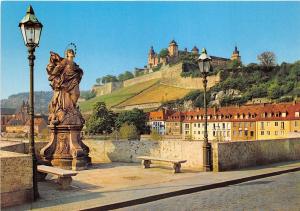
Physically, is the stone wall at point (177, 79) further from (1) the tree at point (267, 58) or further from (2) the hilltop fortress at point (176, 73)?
(1) the tree at point (267, 58)

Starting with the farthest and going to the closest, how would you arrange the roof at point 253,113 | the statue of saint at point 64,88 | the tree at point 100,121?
the tree at point 100,121 → the roof at point 253,113 → the statue of saint at point 64,88

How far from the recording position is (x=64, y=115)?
15117mm

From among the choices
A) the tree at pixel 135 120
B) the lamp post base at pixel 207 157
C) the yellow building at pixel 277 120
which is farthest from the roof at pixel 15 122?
the lamp post base at pixel 207 157

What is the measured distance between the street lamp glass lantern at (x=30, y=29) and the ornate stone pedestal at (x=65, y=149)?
20.2 feet

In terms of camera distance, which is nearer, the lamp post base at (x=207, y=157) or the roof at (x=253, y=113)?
the lamp post base at (x=207, y=157)

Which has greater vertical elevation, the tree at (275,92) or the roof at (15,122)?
the tree at (275,92)

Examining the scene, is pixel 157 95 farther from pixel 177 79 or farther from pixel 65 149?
pixel 65 149

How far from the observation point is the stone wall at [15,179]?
814cm

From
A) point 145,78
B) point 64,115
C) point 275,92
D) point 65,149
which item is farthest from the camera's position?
point 145,78

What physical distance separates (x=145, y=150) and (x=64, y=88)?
14.5 feet

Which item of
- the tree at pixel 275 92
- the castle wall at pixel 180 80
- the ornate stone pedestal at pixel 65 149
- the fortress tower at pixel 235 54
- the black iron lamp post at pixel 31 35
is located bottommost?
the ornate stone pedestal at pixel 65 149

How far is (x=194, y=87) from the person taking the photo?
143m

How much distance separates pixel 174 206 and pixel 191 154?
6562 mm

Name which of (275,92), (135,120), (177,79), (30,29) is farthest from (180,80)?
(30,29)
